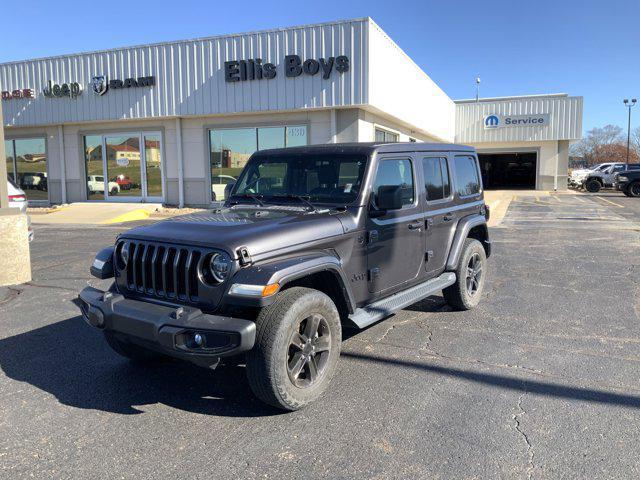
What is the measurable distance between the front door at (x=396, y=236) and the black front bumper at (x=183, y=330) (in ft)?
4.96

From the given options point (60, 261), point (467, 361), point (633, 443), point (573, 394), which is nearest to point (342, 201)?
point (467, 361)

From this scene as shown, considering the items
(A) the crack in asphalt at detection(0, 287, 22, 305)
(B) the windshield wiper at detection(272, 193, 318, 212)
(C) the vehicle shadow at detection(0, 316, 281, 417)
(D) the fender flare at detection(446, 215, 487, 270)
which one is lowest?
(C) the vehicle shadow at detection(0, 316, 281, 417)

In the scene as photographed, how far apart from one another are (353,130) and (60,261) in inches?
399

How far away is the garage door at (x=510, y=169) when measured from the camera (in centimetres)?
4156

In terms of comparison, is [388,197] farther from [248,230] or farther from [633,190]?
[633,190]

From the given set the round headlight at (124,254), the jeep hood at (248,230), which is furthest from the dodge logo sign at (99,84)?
the round headlight at (124,254)

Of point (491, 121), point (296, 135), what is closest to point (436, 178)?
point (296, 135)

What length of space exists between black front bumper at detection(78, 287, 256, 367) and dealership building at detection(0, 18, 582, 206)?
44.0 feet

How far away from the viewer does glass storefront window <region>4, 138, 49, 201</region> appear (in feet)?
69.9

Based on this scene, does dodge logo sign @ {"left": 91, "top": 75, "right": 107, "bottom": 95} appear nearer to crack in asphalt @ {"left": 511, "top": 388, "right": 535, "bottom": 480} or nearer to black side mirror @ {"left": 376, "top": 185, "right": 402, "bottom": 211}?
black side mirror @ {"left": 376, "top": 185, "right": 402, "bottom": 211}

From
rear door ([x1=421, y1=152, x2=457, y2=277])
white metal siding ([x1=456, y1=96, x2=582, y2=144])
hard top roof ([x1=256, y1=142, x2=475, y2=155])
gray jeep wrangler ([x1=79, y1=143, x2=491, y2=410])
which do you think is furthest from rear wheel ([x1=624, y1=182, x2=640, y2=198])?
hard top roof ([x1=256, y1=142, x2=475, y2=155])

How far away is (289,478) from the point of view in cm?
289

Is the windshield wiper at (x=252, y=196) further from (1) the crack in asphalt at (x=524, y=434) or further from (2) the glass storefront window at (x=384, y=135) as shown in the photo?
(2) the glass storefront window at (x=384, y=135)

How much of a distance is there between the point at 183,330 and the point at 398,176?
253 cm
